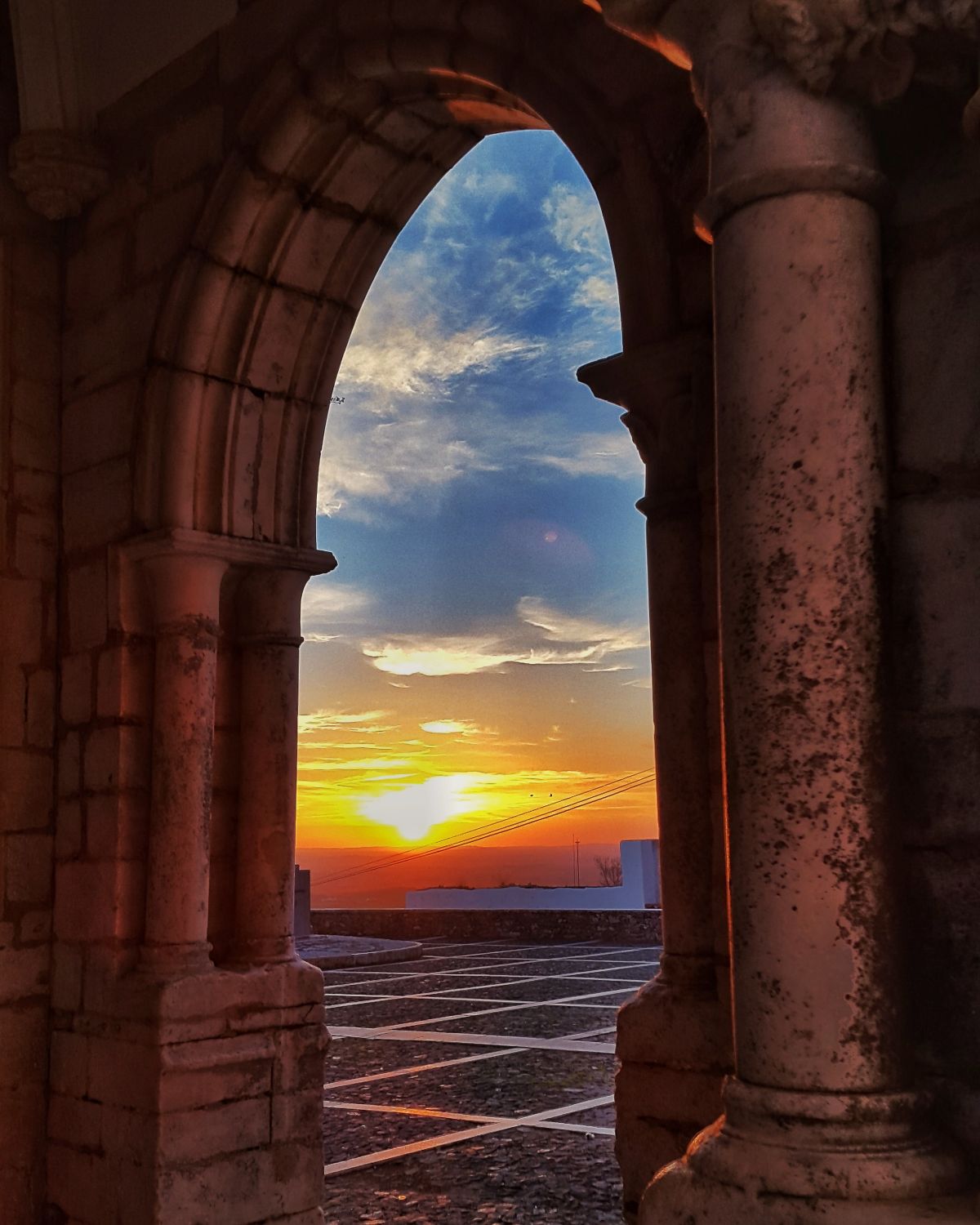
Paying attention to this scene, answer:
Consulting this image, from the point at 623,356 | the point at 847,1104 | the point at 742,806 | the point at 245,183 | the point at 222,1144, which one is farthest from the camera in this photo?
the point at 245,183

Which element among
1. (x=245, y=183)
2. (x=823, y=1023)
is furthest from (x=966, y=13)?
(x=245, y=183)

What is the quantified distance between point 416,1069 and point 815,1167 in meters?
4.18

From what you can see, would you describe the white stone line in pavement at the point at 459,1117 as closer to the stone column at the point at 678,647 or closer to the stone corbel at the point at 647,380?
the stone column at the point at 678,647

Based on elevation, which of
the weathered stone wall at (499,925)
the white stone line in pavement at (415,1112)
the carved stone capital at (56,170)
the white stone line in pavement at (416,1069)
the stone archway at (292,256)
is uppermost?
the carved stone capital at (56,170)

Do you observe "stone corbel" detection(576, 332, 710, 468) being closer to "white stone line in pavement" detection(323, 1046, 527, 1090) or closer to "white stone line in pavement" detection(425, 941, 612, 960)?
"white stone line in pavement" detection(323, 1046, 527, 1090)

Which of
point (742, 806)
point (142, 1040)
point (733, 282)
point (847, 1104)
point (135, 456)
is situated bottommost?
point (142, 1040)

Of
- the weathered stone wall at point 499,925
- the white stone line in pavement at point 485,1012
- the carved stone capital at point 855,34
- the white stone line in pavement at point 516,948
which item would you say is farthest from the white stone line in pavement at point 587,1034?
the weathered stone wall at point 499,925

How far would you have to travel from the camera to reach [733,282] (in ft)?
5.46

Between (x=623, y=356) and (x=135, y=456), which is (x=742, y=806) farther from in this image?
(x=135, y=456)

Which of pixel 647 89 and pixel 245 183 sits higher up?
pixel 245 183

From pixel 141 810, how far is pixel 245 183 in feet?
5.23

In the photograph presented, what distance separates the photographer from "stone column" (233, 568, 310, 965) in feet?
10.8

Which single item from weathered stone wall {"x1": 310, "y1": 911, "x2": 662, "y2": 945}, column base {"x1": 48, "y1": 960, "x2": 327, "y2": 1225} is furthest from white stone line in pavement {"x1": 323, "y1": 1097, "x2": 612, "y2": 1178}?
weathered stone wall {"x1": 310, "y1": 911, "x2": 662, "y2": 945}

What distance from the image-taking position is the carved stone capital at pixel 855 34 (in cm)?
157
